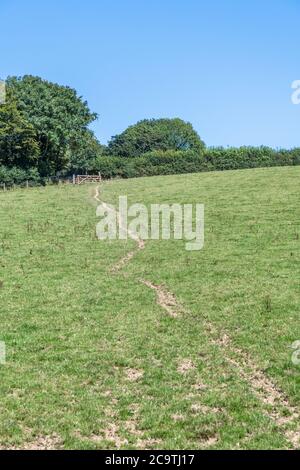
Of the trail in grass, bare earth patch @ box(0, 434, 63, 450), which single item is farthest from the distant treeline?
bare earth patch @ box(0, 434, 63, 450)

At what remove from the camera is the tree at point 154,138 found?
169m

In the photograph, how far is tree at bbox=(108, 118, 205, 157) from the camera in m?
169

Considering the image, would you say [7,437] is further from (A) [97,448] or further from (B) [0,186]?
(B) [0,186]

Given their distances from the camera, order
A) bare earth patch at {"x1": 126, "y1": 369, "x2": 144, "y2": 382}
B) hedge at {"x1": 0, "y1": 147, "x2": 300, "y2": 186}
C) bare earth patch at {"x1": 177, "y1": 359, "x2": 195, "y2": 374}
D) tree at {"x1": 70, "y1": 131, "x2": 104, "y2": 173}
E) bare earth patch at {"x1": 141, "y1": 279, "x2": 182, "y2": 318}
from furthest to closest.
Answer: tree at {"x1": 70, "y1": 131, "x2": 104, "y2": 173} < hedge at {"x1": 0, "y1": 147, "x2": 300, "y2": 186} < bare earth patch at {"x1": 141, "y1": 279, "x2": 182, "y2": 318} < bare earth patch at {"x1": 177, "y1": 359, "x2": 195, "y2": 374} < bare earth patch at {"x1": 126, "y1": 369, "x2": 144, "y2": 382}

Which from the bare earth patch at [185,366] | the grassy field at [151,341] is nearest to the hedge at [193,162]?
the grassy field at [151,341]

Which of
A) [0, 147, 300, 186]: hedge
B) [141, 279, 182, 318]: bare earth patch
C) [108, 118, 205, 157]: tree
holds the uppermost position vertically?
[108, 118, 205, 157]: tree

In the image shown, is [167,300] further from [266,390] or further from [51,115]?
[51,115]

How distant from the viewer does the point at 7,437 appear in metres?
11.9

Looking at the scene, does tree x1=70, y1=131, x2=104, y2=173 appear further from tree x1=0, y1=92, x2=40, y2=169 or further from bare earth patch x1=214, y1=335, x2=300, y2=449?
bare earth patch x1=214, y1=335, x2=300, y2=449

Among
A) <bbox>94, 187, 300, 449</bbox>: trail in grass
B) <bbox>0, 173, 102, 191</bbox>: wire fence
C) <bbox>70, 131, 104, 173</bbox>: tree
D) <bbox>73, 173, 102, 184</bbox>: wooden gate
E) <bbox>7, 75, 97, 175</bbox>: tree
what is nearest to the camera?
<bbox>94, 187, 300, 449</bbox>: trail in grass

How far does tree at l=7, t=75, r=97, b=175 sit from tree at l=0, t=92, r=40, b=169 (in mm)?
2003

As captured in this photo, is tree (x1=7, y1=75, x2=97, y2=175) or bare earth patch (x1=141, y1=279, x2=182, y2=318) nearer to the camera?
bare earth patch (x1=141, y1=279, x2=182, y2=318)

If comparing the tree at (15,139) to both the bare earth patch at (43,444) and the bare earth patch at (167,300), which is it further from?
the bare earth patch at (43,444)
